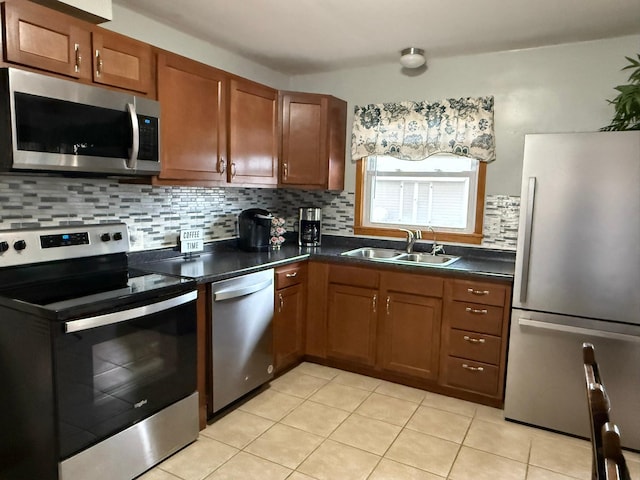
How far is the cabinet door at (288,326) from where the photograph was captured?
295 cm

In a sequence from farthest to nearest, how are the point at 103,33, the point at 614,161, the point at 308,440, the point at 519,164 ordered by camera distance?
the point at 519,164 < the point at 308,440 < the point at 614,161 < the point at 103,33

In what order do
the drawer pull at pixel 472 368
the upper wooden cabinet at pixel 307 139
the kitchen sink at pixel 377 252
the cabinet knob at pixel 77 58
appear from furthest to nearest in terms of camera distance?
the kitchen sink at pixel 377 252
the upper wooden cabinet at pixel 307 139
the drawer pull at pixel 472 368
the cabinet knob at pixel 77 58

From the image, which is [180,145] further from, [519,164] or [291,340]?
[519,164]

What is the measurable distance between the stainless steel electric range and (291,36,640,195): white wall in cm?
226

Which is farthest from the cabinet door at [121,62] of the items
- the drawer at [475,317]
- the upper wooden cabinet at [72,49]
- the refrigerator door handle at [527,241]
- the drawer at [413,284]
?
the drawer at [475,317]

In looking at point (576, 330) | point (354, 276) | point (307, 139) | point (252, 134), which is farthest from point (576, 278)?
point (252, 134)

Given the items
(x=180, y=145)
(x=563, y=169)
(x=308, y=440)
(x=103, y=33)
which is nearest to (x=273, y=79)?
(x=180, y=145)

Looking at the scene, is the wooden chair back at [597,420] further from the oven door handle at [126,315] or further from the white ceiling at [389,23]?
the white ceiling at [389,23]

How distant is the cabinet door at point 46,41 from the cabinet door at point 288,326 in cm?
170

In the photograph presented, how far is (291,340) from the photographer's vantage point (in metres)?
3.13

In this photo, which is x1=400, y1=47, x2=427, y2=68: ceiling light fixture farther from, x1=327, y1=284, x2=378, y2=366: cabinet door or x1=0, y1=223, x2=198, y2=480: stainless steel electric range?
x1=0, y1=223, x2=198, y2=480: stainless steel electric range

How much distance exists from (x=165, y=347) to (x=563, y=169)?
219cm

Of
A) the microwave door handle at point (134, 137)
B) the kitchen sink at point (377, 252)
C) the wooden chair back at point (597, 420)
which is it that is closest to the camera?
the wooden chair back at point (597, 420)

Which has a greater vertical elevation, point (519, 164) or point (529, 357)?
point (519, 164)
